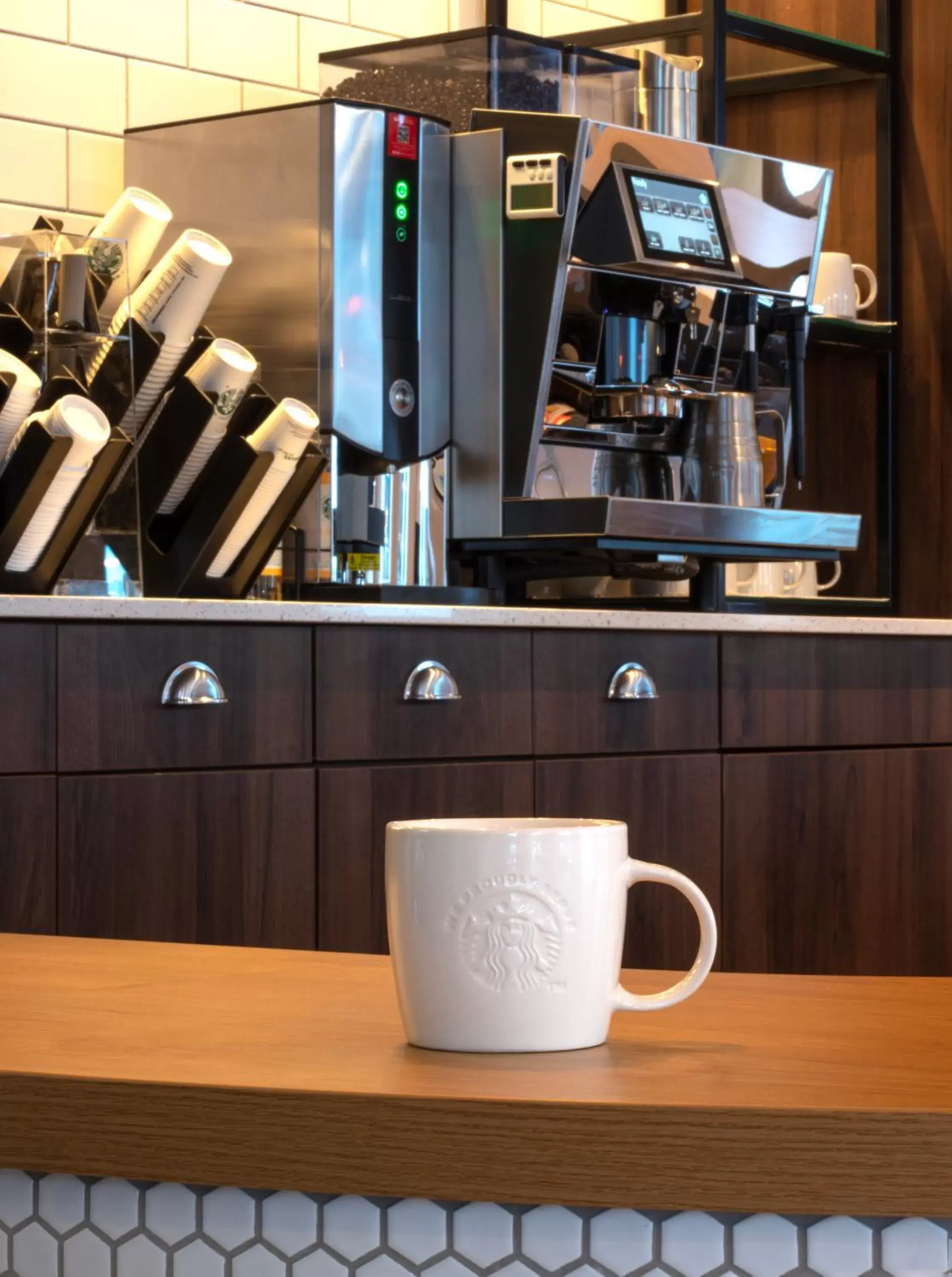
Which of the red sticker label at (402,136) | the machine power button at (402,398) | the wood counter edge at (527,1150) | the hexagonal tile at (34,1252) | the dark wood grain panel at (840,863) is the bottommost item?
the dark wood grain panel at (840,863)

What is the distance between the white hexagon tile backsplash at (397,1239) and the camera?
18.1 inches

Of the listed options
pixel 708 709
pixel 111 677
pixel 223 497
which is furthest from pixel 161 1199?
pixel 708 709

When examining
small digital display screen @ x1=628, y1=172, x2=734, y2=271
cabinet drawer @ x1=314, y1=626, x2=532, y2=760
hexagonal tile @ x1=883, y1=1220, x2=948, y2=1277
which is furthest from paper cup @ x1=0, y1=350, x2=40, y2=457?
hexagonal tile @ x1=883, y1=1220, x2=948, y2=1277

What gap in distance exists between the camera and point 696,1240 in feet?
1.52

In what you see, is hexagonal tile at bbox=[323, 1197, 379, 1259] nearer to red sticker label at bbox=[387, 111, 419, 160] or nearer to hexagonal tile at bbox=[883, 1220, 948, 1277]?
hexagonal tile at bbox=[883, 1220, 948, 1277]

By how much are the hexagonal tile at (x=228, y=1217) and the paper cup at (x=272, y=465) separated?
1720mm

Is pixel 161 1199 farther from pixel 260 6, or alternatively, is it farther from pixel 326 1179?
pixel 260 6

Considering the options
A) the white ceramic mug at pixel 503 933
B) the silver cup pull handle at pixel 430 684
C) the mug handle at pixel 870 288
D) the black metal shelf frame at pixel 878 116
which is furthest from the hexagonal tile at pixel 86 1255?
the mug handle at pixel 870 288

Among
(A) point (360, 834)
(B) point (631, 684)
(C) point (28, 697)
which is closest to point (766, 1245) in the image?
(C) point (28, 697)

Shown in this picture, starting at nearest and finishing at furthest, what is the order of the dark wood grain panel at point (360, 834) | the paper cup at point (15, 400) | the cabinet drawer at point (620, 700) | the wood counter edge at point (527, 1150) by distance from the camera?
the wood counter edge at point (527, 1150), the paper cup at point (15, 400), the dark wood grain panel at point (360, 834), the cabinet drawer at point (620, 700)

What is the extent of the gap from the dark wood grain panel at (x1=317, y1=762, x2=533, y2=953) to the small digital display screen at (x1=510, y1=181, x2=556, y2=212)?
0.79 metres

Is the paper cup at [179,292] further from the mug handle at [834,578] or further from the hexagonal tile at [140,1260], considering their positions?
the hexagonal tile at [140,1260]

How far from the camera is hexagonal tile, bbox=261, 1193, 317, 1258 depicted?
0.48m

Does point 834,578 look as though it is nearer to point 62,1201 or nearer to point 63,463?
point 63,463
